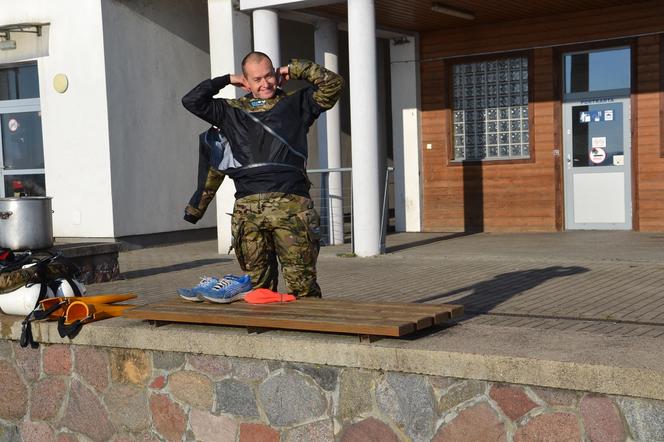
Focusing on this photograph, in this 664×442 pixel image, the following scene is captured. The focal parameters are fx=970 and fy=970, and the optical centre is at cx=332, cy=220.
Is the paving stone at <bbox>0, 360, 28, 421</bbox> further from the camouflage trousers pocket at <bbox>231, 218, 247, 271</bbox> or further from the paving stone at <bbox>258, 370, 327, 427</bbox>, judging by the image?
the paving stone at <bbox>258, 370, 327, 427</bbox>

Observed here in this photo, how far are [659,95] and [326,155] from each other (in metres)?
5.04

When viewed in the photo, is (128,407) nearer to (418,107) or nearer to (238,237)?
(238,237)

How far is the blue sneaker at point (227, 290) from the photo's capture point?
223 inches

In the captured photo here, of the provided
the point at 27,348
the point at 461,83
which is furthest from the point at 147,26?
the point at 27,348

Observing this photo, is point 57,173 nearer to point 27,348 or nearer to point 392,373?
point 27,348

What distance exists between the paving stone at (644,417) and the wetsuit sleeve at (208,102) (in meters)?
2.77

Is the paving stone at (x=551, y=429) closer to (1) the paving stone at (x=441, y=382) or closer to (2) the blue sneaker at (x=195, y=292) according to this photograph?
(1) the paving stone at (x=441, y=382)

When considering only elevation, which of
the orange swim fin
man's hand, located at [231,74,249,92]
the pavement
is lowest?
the pavement

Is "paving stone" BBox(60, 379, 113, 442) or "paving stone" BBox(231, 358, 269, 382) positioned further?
"paving stone" BBox(60, 379, 113, 442)

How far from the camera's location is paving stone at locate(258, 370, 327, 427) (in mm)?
5020

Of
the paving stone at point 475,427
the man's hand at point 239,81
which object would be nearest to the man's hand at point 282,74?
the man's hand at point 239,81

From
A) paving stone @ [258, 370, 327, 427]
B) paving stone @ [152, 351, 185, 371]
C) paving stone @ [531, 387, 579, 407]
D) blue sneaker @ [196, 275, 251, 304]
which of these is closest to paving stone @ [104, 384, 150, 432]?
paving stone @ [152, 351, 185, 371]

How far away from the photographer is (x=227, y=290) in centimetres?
567

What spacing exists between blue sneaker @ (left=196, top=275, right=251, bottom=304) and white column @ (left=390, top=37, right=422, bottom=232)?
435 inches
